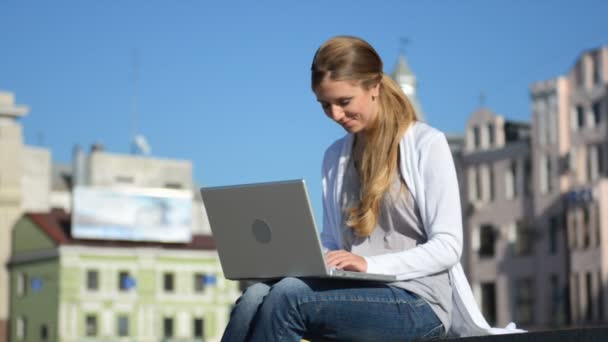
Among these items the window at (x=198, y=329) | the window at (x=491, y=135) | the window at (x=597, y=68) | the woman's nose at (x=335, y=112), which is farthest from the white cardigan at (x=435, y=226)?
the window at (x=198, y=329)

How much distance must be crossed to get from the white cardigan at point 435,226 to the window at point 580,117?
160 ft

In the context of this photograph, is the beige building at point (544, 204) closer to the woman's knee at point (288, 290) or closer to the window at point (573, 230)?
the window at point (573, 230)

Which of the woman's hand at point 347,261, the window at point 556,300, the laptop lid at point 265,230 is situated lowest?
the woman's hand at point 347,261

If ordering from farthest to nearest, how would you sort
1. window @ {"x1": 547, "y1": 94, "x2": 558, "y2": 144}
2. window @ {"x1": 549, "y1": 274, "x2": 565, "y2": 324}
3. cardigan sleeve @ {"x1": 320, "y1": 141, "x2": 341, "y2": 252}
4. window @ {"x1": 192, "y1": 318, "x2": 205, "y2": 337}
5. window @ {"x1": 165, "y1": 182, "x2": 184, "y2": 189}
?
window @ {"x1": 165, "y1": 182, "x2": 184, "y2": 189}, window @ {"x1": 192, "y1": 318, "x2": 205, "y2": 337}, window @ {"x1": 547, "y1": 94, "x2": 558, "y2": 144}, window @ {"x1": 549, "y1": 274, "x2": 565, "y2": 324}, cardigan sleeve @ {"x1": 320, "y1": 141, "x2": 341, "y2": 252}

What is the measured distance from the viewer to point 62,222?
242 feet

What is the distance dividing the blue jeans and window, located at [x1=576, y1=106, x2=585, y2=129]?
Answer: 1937 inches

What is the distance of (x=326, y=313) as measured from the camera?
5004 millimetres

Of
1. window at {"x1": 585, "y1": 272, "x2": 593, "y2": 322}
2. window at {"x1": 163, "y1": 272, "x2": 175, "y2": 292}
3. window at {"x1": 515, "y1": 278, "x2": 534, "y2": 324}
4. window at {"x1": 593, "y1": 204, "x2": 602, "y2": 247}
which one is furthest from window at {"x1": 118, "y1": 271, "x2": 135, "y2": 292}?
window at {"x1": 593, "y1": 204, "x2": 602, "y2": 247}

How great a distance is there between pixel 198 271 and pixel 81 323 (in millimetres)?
7408

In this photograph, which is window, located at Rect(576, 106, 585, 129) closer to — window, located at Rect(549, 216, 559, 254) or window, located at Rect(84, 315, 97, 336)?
window, located at Rect(549, 216, 559, 254)

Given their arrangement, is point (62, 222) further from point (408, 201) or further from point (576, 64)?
point (408, 201)

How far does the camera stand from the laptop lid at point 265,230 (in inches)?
196

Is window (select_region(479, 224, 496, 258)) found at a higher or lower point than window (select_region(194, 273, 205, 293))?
higher

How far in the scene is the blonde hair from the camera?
5.27 m
